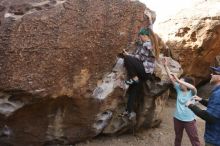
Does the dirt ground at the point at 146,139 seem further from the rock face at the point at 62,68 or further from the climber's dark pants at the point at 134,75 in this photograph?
the climber's dark pants at the point at 134,75

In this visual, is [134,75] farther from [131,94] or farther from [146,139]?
[146,139]

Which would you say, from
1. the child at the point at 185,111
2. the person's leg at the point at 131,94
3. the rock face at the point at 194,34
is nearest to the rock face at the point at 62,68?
the person's leg at the point at 131,94

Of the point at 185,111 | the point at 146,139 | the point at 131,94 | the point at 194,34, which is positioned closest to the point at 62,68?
the point at 131,94

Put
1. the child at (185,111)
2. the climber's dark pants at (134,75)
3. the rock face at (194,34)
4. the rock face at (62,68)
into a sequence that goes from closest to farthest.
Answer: the rock face at (62,68) < the child at (185,111) < the climber's dark pants at (134,75) < the rock face at (194,34)

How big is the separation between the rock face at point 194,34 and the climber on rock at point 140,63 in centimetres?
317

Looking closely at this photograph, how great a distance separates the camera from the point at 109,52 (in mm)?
7008

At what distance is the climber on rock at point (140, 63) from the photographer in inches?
281

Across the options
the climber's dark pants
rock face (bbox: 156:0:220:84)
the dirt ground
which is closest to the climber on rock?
the climber's dark pants

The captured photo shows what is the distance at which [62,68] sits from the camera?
645 cm

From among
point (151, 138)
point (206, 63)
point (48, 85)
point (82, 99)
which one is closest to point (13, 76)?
point (48, 85)

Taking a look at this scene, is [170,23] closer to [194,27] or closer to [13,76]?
[194,27]

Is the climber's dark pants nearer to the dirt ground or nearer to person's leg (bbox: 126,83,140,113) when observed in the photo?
person's leg (bbox: 126,83,140,113)

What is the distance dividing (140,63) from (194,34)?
12.4 ft

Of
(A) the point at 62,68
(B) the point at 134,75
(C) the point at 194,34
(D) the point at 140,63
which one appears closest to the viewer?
(A) the point at 62,68
